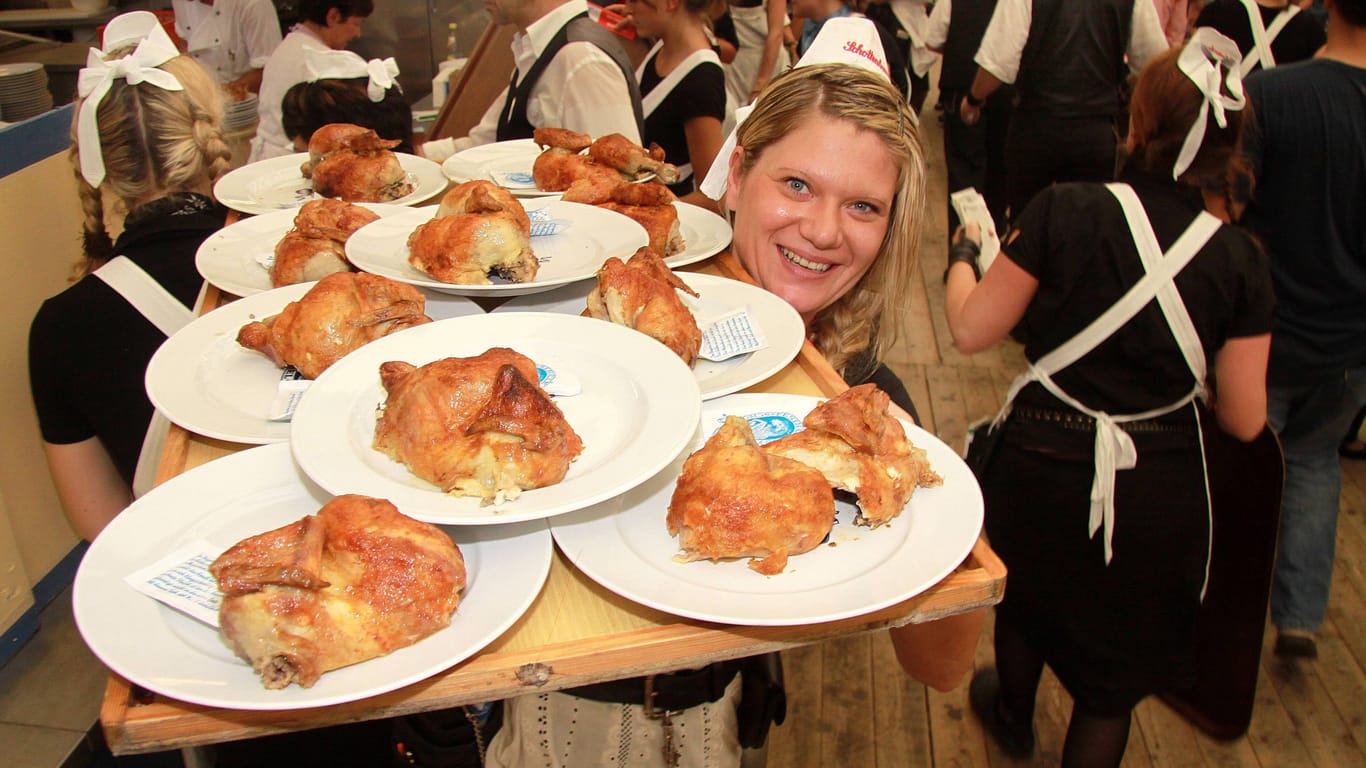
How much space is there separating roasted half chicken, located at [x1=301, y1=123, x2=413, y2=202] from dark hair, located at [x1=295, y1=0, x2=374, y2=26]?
2677 mm

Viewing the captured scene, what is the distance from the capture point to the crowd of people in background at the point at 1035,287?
1.91m

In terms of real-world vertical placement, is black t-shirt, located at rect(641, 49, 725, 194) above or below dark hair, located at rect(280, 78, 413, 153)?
below

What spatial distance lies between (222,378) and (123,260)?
91cm

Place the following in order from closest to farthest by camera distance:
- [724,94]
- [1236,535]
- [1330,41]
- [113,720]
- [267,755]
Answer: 1. [113,720]
2. [267,755]
3. [1236,535]
4. [1330,41]
5. [724,94]

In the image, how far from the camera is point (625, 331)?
1.41 m

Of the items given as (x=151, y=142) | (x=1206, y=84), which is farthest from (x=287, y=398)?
(x=1206, y=84)

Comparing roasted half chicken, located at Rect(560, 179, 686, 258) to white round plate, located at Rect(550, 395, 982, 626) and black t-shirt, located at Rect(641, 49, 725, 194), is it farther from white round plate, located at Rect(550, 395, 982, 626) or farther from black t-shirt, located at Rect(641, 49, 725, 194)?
black t-shirt, located at Rect(641, 49, 725, 194)

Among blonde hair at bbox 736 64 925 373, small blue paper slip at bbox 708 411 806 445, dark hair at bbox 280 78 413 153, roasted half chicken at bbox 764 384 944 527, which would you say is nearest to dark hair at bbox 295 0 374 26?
dark hair at bbox 280 78 413 153

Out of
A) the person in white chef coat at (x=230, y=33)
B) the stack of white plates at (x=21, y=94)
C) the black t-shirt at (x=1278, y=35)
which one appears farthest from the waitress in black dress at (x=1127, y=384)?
the person in white chef coat at (x=230, y=33)

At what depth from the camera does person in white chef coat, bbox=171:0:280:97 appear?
5.77m

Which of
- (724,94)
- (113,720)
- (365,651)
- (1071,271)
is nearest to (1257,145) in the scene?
(1071,271)

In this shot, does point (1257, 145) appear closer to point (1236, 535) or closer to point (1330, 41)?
point (1330, 41)

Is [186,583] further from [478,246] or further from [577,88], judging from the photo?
[577,88]

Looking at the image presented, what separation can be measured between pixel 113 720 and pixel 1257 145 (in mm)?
3262
